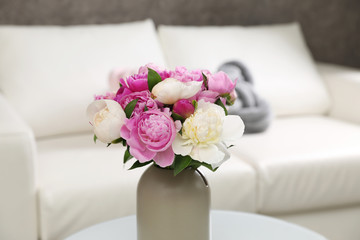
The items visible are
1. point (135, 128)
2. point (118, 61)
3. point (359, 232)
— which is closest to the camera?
point (135, 128)

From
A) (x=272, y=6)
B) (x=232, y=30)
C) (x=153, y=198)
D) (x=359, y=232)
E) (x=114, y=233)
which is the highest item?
(x=272, y=6)

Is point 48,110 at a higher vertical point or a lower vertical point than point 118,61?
lower

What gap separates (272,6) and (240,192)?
144 cm

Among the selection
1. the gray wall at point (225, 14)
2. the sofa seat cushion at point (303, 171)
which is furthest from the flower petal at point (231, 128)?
the gray wall at point (225, 14)

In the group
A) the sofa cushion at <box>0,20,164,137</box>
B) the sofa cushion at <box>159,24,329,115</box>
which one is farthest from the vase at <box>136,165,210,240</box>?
the sofa cushion at <box>159,24,329,115</box>

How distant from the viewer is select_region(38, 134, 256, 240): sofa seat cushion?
5.38ft

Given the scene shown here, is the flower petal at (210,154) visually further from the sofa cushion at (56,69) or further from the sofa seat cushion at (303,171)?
the sofa cushion at (56,69)

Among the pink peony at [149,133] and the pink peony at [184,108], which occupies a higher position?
the pink peony at [184,108]

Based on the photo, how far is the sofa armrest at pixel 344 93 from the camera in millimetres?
2447

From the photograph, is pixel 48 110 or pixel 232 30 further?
pixel 232 30

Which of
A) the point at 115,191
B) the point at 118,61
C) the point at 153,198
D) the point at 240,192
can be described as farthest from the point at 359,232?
the point at 153,198

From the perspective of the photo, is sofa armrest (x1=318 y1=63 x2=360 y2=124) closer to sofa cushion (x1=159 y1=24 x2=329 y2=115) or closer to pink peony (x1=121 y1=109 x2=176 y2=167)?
sofa cushion (x1=159 y1=24 x2=329 y2=115)

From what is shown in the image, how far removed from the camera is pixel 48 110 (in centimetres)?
208

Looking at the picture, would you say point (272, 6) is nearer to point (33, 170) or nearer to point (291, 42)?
point (291, 42)
